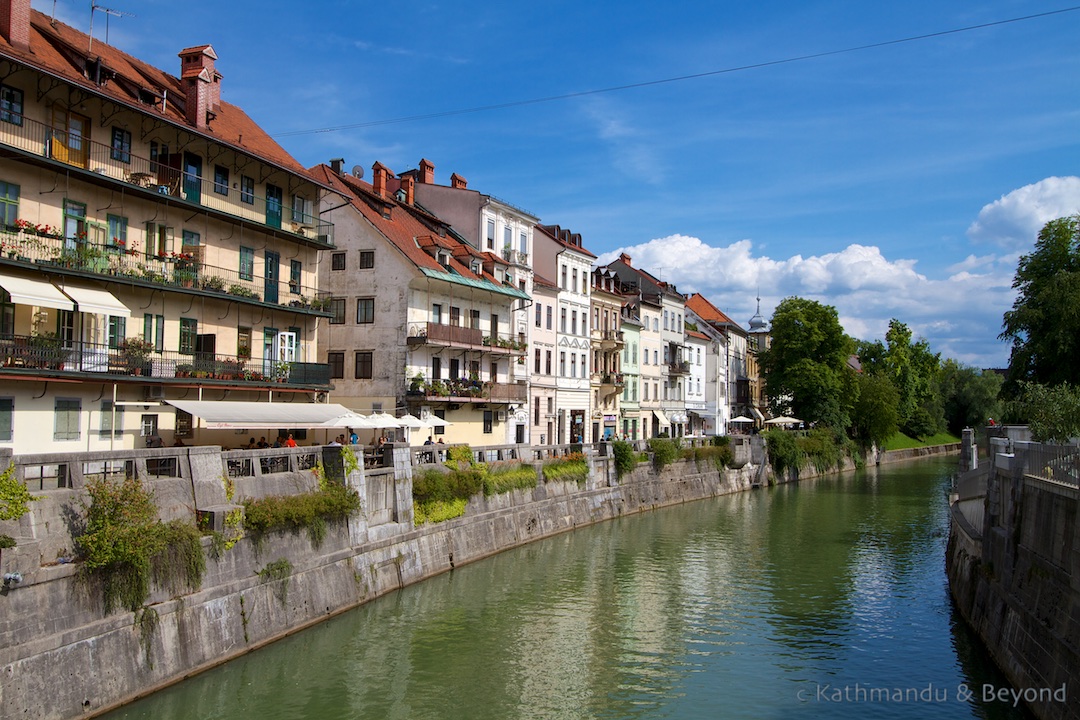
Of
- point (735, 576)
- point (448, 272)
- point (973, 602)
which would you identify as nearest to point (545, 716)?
point (973, 602)

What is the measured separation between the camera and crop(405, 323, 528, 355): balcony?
43031 millimetres

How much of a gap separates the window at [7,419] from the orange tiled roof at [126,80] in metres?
9.38

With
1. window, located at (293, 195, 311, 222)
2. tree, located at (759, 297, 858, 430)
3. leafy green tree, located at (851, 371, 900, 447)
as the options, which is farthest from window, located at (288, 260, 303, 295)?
leafy green tree, located at (851, 371, 900, 447)

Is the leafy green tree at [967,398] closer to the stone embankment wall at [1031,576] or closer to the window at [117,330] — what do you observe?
the stone embankment wall at [1031,576]

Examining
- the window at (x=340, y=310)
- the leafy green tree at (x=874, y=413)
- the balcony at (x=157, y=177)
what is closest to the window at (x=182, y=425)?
the balcony at (x=157, y=177)

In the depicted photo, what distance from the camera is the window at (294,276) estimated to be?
38000 mm

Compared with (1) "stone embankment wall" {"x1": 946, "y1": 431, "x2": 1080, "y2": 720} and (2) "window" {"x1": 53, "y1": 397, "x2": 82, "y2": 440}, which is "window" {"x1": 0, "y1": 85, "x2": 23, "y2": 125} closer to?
(2) "window" {"x1": 53, "y1": 397, "x2": 82, "y2": 440}

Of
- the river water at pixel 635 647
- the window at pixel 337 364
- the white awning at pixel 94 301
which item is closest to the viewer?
the river water at pixel 635 647

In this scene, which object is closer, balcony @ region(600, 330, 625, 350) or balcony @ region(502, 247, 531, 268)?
balcony @ region(502, 247, 531, 268)

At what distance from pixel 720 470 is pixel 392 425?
29.7m

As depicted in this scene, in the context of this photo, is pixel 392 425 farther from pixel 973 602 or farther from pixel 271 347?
pixel 973 602

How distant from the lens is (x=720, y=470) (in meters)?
56.5

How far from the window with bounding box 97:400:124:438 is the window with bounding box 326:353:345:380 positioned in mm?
15331

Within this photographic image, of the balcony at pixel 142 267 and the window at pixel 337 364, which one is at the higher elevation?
the balcony at pixel 142 267
